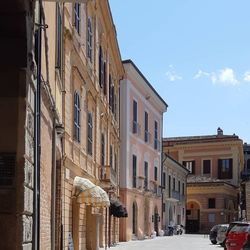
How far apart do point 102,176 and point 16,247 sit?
21.2 metres

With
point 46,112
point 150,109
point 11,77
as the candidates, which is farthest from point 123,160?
point 11,77

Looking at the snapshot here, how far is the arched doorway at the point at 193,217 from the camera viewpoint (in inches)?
2815

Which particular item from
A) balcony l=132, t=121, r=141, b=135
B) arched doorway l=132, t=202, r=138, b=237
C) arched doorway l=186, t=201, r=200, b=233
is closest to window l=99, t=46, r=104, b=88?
balcony l=132, t=121, r=141, b=135

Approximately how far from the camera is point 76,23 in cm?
2047

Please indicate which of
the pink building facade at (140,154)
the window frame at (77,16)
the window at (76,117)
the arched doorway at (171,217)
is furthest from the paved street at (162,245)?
the arched doorway at (171,217)

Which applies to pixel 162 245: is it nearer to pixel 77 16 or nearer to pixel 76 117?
pixel 76 117

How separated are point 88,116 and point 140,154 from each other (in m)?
21.4

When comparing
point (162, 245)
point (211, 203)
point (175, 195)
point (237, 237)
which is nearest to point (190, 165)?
point (211, 203)

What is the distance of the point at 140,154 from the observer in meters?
44.4

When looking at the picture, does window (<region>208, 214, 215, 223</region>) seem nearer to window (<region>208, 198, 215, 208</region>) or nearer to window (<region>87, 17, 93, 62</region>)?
window (<region>208, 198, 215, 208</region>)

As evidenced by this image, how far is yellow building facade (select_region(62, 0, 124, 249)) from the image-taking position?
61.3 feet

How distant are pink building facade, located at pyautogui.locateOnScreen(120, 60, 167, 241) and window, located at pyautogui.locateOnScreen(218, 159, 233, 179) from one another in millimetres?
24153

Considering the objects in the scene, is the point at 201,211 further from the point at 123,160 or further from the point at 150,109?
the point at 123,160

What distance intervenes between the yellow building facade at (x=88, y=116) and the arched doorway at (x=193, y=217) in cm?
3738
